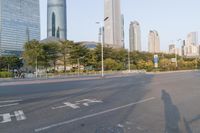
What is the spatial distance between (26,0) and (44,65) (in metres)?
77.5

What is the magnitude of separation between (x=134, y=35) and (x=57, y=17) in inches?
2098

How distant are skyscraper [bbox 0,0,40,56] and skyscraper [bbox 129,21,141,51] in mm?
74591

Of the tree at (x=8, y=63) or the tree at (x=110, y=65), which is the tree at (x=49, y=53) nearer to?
the tree at (x=110, y=65)

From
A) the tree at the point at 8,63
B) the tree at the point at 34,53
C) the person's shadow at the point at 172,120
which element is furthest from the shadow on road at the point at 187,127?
the tree at the point at 8,63

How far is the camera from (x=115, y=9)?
544 feet

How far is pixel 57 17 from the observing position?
180625 millimetres

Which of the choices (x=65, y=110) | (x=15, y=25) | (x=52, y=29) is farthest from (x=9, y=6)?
(x=65, y=110)

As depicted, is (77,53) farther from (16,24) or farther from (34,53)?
(16,24)

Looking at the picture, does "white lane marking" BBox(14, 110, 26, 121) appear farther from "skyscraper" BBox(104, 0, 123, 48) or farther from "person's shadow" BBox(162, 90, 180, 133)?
"skyscraper" BBox(104, 0, 123, 48)

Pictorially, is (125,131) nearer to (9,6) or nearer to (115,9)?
(9,6)

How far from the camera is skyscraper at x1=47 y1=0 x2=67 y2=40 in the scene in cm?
18088

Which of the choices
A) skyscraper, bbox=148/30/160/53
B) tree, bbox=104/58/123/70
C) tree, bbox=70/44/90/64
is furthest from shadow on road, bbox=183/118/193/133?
skyscraper, bbox=148/30/160/53

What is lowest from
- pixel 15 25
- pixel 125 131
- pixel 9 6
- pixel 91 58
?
pixel 125 131

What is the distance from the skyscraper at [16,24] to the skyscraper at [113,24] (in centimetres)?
3451
